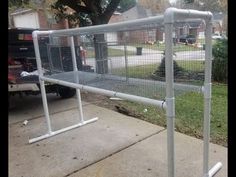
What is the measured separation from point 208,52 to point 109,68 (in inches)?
44.1

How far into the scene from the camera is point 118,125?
408 centimetres

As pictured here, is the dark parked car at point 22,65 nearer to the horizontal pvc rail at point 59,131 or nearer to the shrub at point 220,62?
the horizontal pvc rail at point 59,131

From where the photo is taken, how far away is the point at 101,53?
295 centimetres

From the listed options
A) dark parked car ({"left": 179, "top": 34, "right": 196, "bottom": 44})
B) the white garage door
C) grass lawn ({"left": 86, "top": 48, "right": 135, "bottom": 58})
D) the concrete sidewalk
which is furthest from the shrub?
the white garage door

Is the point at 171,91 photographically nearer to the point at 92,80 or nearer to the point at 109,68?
the point at 109,68

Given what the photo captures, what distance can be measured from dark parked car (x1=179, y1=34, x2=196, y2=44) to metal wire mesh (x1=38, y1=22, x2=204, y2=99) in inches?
0.5

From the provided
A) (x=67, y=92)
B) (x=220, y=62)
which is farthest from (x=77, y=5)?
(x=220, y=62)

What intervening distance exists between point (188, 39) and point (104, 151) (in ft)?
5.75

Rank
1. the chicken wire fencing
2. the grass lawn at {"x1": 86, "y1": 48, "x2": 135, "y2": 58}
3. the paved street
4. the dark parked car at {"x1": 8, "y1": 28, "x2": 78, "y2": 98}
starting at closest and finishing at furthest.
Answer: the chicken wire fencing → the paved street → the grass lawn at {"x1": 86, "y1": 48, "x2": 135, "y2": 58} → the dark parked car at {"x1": 8, "y1": 28, "x2": 78, "y2": 98}

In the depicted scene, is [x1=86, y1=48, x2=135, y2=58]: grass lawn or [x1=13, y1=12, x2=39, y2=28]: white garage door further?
[x1=13, y1=12, x2=39, y2=28]: white garage door

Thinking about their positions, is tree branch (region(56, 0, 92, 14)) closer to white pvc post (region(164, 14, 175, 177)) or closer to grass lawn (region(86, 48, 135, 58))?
grass lawn (region(86, 48, 135, 58))

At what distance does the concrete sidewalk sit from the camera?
2820 mm

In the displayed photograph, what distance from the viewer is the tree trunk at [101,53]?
291cm

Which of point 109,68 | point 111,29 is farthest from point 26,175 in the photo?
point 111,29
